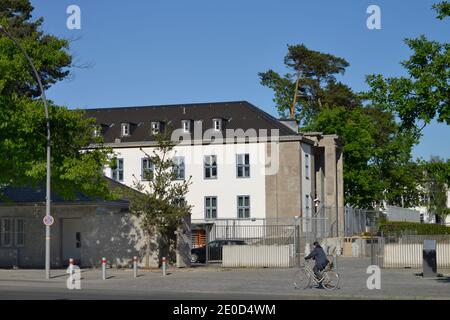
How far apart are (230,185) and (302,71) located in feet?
80.0

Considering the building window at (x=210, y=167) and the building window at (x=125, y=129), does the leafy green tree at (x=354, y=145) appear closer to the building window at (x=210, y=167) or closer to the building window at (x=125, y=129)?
the building window at (x=210, y=167)

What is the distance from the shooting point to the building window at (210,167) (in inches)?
2584

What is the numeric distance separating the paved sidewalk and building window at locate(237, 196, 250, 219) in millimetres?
24683

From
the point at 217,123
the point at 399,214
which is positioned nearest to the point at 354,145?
the point at 399,214

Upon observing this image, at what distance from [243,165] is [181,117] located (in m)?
8.50

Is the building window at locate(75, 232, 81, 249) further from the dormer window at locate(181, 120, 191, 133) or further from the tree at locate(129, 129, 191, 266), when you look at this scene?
the dormer window at locate(181, 120, 191, 133)

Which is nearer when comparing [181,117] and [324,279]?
[324,279]

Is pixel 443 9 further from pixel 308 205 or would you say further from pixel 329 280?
pixel 308 205

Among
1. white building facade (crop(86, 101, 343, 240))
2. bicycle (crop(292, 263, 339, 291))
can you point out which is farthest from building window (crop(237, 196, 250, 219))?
bicycle (crop(292, 263, 339, 291))

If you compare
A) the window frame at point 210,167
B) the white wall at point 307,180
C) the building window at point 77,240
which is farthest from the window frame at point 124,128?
the building window at point 77,240

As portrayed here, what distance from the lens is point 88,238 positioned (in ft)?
139

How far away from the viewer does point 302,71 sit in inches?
3361

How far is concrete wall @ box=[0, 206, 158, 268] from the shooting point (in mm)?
41562
